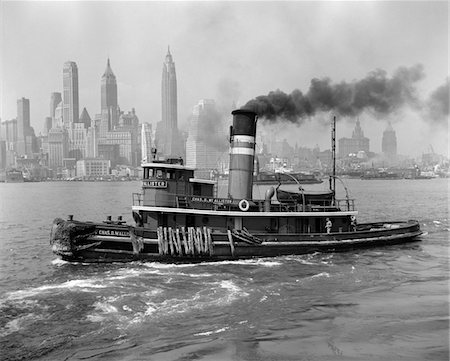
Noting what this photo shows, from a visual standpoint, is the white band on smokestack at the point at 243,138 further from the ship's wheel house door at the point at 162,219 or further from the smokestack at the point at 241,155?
the ship's wheel house door at the point at 162,219

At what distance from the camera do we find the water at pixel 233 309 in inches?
581

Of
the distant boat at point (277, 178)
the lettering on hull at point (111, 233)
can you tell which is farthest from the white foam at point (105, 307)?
the distant boat at point (277, 178)

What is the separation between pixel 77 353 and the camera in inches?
579

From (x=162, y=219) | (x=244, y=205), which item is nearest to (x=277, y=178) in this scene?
(x=244, y=205)

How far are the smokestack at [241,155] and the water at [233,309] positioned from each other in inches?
195

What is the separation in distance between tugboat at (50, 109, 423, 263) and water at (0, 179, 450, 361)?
3.05 feet

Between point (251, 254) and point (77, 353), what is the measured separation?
14.9 m

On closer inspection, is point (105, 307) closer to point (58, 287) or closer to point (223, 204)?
point (58, 287)

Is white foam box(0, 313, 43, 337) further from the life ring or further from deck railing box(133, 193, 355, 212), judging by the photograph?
the life ring

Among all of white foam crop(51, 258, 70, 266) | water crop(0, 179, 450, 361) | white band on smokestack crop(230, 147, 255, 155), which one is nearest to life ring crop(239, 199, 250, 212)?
white band on smokestack crop(230, 147, 255, 155)

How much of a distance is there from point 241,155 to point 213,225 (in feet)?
15.4

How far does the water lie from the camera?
14.8 m

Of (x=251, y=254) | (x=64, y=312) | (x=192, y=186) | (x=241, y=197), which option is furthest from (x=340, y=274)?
(x=64, y=312)

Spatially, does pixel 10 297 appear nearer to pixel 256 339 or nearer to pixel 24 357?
pixel 24 357
